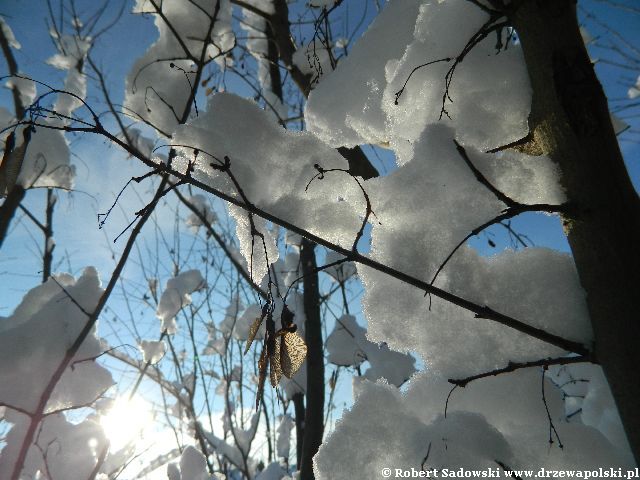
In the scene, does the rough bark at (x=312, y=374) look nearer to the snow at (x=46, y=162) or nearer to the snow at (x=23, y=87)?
the snow at (x=46, y=162)

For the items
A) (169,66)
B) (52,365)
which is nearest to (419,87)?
(169,66)

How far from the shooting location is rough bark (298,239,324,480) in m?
2.18

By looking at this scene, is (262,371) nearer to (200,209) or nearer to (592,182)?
(592,182)

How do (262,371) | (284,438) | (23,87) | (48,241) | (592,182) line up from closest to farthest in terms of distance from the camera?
(592,182), (262,371), (23,87), (48,241), (284,438)

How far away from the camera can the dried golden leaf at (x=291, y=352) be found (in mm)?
655

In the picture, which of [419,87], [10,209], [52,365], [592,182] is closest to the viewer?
[592,182]

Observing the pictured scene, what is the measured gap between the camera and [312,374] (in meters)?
2.42

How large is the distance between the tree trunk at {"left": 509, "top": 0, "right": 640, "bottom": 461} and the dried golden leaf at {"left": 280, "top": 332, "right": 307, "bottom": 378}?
1.35 ft

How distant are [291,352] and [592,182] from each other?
488 mm

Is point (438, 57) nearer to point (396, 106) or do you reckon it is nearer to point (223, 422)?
point (396, 106)

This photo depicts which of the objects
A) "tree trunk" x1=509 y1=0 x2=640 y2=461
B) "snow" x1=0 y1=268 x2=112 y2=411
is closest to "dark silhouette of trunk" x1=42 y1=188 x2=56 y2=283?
"snow" x1=0 y1=268 x2=112 y2=411

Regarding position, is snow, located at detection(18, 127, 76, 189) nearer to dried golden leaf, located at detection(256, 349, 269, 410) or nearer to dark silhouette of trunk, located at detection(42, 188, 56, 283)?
dark silhouette of trunk, located at detection(42, 188, 56, 283)

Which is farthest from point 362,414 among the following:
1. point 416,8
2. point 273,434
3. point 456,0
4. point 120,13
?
point 273,434

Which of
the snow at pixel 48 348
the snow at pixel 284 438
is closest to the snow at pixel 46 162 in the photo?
the snow at pixel 48 348
